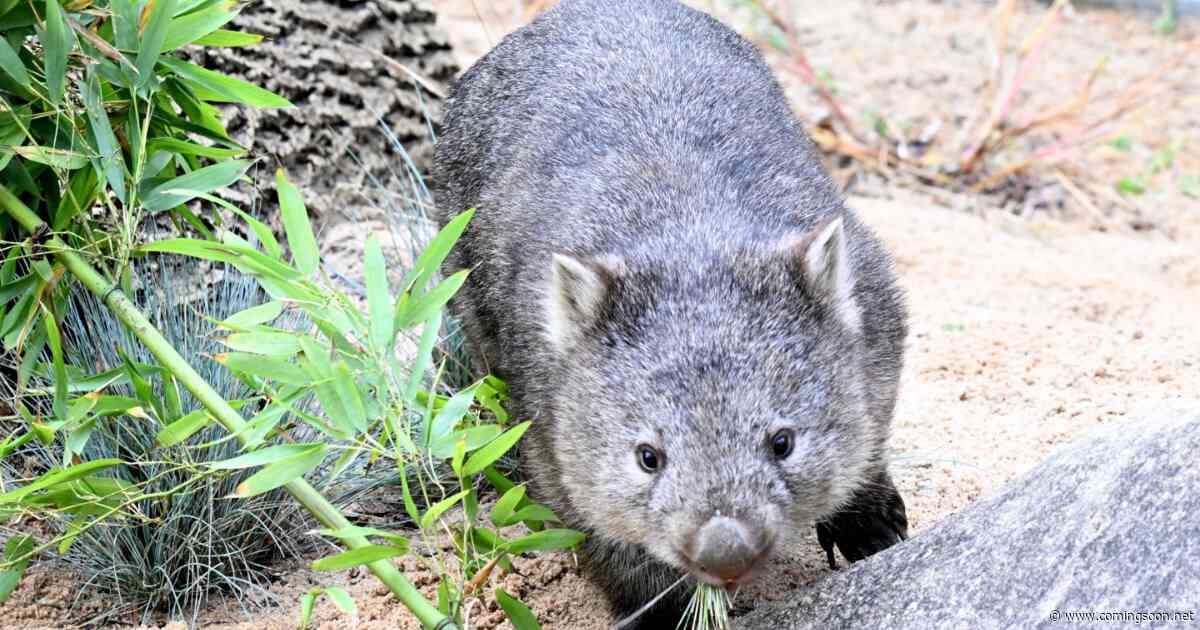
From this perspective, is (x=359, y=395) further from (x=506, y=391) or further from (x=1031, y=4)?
(x=1031, y=4)

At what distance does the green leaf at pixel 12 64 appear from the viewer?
3.35 m

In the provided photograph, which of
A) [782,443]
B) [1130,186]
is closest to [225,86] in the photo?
[782,443]

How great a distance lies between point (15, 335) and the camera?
3518 mm

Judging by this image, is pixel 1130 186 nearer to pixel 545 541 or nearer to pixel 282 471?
pixel 545 541

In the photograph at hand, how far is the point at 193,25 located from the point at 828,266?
1.70 metres

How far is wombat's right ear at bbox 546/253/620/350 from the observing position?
3305 mm

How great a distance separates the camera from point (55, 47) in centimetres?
329

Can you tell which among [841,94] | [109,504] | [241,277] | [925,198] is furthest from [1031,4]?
[109,504]

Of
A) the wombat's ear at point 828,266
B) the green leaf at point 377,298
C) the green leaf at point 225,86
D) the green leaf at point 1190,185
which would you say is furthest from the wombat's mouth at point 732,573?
the green leaf at point 1190,185

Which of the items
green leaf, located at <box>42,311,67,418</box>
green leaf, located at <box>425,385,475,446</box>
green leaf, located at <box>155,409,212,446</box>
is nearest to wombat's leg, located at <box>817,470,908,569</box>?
green leaf, located at <box>425,385,475,446</box>

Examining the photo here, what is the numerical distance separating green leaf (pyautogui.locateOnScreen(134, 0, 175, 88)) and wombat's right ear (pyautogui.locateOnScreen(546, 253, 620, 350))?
1107mm

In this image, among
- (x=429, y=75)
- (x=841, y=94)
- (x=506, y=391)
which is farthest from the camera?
(x=841, y=94)

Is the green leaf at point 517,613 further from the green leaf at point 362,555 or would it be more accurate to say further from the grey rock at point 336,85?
the grey rock at point 336,85

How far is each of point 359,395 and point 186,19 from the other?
1.14 m
